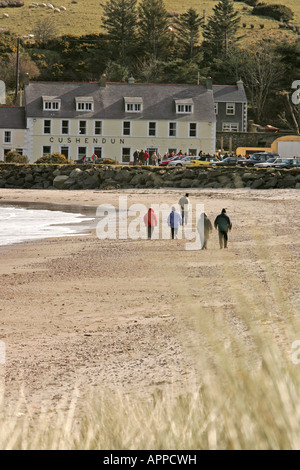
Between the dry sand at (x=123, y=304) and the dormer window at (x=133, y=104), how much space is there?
47572 mm

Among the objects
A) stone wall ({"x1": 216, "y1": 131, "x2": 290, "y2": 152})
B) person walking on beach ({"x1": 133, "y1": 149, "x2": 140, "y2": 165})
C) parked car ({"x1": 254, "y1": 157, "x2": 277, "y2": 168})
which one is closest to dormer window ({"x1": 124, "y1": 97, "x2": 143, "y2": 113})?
stone wall ({"x1": 216, "y1": 131, "x2": 290, "y2": 152})

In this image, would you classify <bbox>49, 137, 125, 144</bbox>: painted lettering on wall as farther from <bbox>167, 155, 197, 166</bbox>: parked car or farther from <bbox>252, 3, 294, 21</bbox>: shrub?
<bbox>252, 3, 294, 21</bbox>: shrub

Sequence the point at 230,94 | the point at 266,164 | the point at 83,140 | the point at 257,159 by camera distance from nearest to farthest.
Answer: the point at 266,164
the point at 257,159
the point at 83,140
the point at 230,94

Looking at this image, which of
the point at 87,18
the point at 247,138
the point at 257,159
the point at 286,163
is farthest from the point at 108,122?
the point at 87,18

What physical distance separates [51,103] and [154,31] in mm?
35043

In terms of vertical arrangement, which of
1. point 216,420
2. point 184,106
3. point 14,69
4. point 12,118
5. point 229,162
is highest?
point 14,69

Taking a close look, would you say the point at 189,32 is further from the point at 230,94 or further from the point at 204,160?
the point at 204,160

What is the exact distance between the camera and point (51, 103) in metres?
68.7

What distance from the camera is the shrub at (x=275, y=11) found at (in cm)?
12681

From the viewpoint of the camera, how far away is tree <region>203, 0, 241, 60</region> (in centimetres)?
9631

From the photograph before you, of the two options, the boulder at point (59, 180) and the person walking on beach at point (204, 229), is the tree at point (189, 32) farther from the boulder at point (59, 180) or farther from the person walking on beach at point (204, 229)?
the person walking on beach at point (204, 229)

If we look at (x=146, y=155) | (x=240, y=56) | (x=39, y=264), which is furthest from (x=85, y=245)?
(x=240, y=56)

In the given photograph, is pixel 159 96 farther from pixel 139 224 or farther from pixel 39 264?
pixel 39 264

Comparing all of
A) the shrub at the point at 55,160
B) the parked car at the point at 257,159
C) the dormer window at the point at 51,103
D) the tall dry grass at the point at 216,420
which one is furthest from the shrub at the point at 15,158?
the tall dry grass at the point at 216,420
